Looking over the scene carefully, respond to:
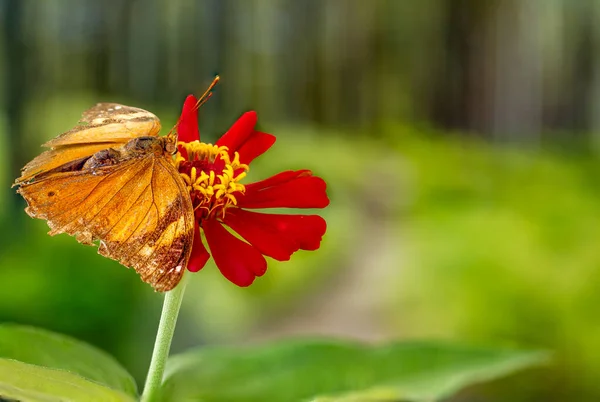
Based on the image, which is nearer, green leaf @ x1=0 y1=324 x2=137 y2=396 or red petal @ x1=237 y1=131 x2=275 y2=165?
green leaf @ x1=0 y1=324 x2=137 y2=396

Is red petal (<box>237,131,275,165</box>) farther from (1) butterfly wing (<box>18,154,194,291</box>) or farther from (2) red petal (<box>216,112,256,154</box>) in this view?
(1) butterfly wing (<box>18,154,194,291</box>)

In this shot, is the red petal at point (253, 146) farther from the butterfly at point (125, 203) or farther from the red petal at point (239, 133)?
the butterfly at point (125, 203)

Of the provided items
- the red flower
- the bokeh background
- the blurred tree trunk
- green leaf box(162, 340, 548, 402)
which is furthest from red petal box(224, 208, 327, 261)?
the blurred tree trunk

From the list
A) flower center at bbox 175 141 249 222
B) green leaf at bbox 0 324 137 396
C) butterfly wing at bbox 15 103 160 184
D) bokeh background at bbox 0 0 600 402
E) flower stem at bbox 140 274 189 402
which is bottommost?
bokeh background at bbox 0 0 600 402

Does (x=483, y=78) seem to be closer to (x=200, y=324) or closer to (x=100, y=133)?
(x=200, y=324)

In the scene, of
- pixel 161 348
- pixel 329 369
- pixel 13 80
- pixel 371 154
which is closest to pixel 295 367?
pixel 329 369

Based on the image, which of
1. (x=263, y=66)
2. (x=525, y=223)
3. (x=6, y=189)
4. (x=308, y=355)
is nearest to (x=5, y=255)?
(x=6, y=189)

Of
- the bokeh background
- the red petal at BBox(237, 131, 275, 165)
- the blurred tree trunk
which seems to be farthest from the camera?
the blurred tree trunk
